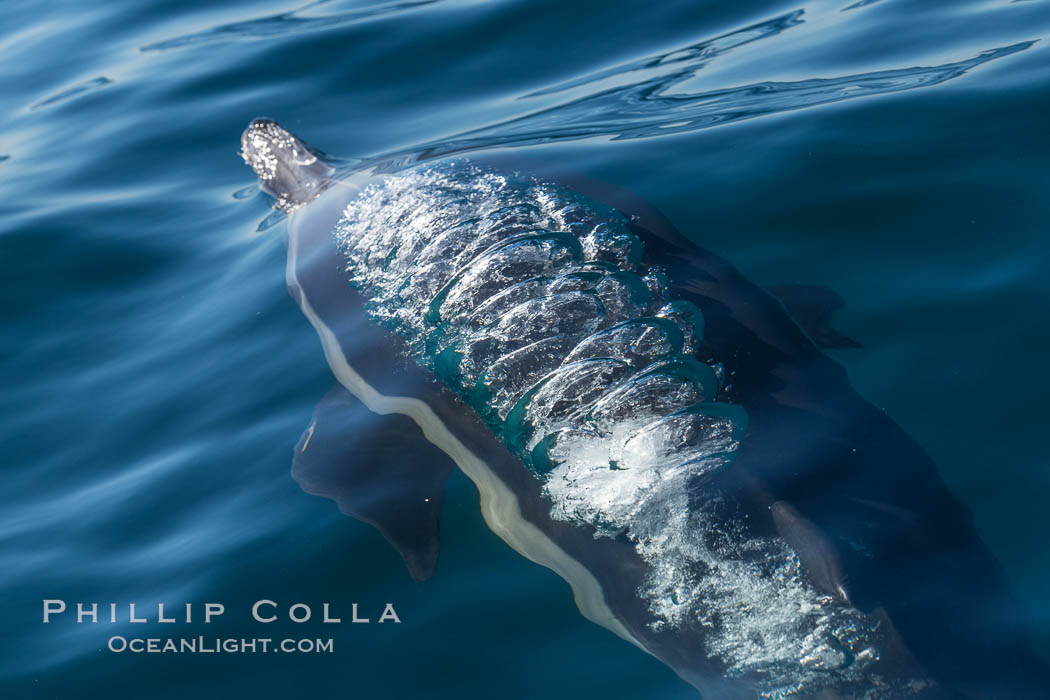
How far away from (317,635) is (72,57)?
8.70 meters

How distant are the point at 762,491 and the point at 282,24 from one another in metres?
8.31

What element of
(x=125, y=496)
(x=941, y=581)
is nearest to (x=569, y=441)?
(x=941, y=581)

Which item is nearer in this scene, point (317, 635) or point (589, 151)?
point (317, 635)

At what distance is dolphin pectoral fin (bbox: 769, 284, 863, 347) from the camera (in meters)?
4.12

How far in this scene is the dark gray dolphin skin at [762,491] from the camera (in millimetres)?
2822

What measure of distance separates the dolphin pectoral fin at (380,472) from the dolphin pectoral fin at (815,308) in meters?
1.51

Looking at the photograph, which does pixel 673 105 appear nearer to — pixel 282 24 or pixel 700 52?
pixel 700 52

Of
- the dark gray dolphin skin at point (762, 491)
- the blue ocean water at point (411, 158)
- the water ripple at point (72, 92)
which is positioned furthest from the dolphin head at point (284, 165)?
the water ripple at point (72, 92)

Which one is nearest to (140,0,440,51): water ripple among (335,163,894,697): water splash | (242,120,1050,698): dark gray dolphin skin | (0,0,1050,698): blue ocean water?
(0,0,1050,698): blue ocean water

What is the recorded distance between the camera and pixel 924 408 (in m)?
3.76

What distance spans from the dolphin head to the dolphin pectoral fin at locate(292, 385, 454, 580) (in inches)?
99.9

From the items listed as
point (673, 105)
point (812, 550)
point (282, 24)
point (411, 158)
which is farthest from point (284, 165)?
point (812, 550)

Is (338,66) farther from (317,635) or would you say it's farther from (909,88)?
(317,635)

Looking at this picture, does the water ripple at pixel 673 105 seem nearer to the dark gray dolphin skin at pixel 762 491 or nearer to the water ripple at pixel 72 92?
the dark gray dolphin skin at pixel 762 491
